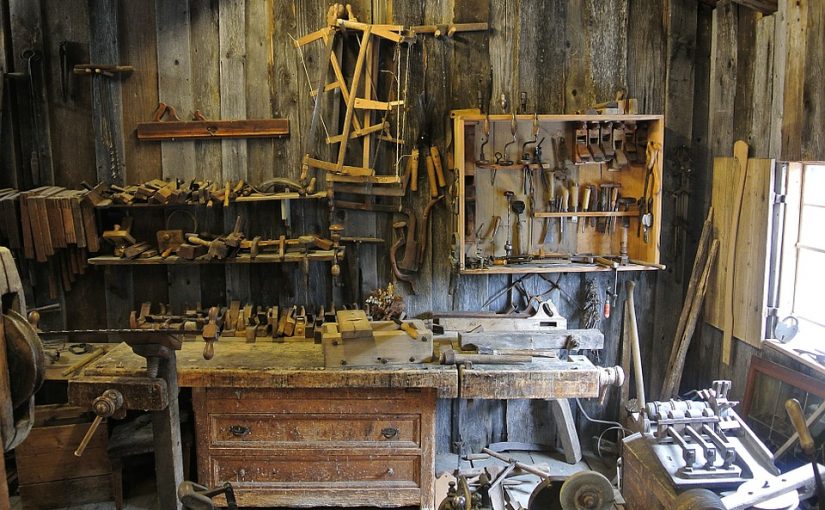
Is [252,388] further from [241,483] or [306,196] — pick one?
[306,196]

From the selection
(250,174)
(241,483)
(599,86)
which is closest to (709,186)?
(599,86)

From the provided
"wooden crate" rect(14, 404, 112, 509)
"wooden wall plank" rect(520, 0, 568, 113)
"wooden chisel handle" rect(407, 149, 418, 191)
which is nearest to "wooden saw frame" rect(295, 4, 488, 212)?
"wooden chisel handle" rect(407, 149, 418, 191)

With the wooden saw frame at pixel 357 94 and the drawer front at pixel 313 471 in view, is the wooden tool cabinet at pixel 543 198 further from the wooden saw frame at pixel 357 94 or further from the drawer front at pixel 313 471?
the drawer front at pixel 313 471

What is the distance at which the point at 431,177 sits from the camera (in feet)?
13.8

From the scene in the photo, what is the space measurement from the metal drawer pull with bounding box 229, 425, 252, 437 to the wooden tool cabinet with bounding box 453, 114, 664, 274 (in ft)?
4.89

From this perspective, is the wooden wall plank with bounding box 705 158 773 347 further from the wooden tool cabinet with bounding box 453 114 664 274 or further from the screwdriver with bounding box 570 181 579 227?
the screwdriver with bounding box 570 181 579 227

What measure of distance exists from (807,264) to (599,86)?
1.57 metres

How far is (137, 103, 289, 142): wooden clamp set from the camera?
4.13 m

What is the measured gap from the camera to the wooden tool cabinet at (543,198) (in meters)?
4.07

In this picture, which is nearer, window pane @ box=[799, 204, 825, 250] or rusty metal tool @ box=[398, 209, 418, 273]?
window pane @ box=[799, 204, 825, 250]

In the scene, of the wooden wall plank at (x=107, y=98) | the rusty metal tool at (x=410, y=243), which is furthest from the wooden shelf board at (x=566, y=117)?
the wooden wall plank at (x=107, y=98)

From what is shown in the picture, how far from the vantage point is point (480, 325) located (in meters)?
4.12

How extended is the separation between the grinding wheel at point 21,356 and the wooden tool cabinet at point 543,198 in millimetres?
2586

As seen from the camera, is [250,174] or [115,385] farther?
[250,174]
